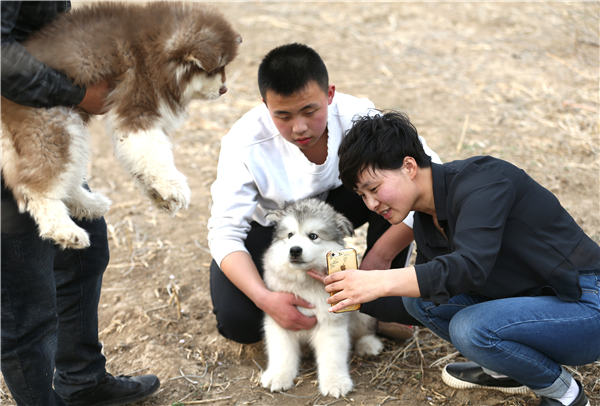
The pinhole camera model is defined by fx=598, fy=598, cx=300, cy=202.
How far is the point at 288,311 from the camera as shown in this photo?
10.8 feet

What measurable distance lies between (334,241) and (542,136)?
3.55 m

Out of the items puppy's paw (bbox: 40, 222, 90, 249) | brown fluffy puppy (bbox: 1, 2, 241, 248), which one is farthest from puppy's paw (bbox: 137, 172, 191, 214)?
puppy's paw (bbox: 40, 222, 90, 249)

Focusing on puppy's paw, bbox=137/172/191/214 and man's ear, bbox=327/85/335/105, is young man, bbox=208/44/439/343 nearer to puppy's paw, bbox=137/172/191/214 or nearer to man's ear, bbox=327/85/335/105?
man's ear, bbox=327/85/335/105

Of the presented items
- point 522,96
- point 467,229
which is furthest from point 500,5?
point 467,229

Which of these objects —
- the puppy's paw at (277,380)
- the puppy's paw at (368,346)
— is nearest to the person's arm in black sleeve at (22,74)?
the puppy's paw at (277,380)

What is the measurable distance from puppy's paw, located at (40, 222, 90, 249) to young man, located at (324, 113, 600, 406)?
1.07 meters

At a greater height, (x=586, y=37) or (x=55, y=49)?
(x=55, y=49)

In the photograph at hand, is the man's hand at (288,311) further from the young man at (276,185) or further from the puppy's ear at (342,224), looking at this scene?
the puppy's ear at (342,224)

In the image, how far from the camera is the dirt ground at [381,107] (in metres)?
3.46

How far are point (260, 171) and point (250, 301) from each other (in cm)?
79

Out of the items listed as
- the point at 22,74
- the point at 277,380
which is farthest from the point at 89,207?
the point at 277,380

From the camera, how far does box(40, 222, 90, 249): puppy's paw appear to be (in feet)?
7.22

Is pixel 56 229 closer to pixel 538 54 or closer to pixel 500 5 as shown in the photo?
pixel 538 54

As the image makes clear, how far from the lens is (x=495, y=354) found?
2.65m
